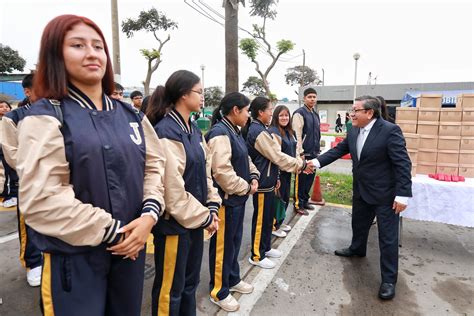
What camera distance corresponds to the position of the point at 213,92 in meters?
37.2

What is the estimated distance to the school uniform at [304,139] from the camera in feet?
16.5

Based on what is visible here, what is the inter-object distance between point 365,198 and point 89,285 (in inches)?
108

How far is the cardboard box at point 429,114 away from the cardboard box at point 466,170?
0.64m

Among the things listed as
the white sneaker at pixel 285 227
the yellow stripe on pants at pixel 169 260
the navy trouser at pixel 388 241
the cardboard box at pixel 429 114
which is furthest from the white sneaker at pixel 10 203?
the cardboard box at pixel 429 114

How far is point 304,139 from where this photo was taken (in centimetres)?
509

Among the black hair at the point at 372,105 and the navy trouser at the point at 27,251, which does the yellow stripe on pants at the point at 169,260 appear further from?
the black hair at the point at 372,105

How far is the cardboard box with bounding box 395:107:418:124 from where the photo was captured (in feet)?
12.8

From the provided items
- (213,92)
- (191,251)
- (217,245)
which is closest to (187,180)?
(191,251)

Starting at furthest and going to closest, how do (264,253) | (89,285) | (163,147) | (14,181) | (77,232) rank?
(14,181), (264,253), (163,147), (89,285), (77,232)

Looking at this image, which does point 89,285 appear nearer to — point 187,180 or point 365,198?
point 187,180

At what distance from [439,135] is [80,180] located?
4069mm

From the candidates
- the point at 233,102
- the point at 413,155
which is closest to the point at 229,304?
the point at 233,102

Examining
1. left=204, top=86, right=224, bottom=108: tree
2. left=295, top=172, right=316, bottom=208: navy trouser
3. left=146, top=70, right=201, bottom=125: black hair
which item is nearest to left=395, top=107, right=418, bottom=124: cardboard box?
left=295, top=172, right=316, bottom=208: navy trouser

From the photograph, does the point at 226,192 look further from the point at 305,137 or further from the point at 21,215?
the point at 305,137
